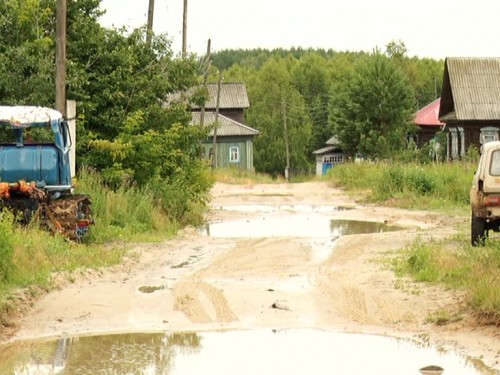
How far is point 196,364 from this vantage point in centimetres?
1005

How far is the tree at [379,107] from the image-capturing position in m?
68.4

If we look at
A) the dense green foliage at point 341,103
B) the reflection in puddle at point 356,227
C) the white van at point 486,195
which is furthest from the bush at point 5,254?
the dense green foliage at point 341,103

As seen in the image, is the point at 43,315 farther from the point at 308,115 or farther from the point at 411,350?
the point at 308,115

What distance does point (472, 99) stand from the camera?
2047 inches

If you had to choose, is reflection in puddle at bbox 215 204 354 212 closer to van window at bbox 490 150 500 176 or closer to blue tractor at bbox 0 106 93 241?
blue tractor at bbox 0 106 93 241

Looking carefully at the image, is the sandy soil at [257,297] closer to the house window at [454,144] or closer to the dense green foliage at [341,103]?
the house window at [454,144]

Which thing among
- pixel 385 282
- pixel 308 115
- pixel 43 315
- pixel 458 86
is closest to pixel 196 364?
pixel 43 315

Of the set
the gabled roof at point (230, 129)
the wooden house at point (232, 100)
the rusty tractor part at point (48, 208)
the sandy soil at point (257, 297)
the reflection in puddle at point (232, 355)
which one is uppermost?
the wooden house at point (232, 100)

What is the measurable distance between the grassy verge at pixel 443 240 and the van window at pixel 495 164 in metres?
1.19

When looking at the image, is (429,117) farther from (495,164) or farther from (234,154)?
(495,164)

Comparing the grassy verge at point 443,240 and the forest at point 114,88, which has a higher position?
the forest at point 114,88

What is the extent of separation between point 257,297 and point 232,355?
3.13m

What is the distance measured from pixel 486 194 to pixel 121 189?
338 inches

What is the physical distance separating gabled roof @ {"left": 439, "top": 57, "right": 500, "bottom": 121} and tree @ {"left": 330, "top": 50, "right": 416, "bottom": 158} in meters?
14.2
